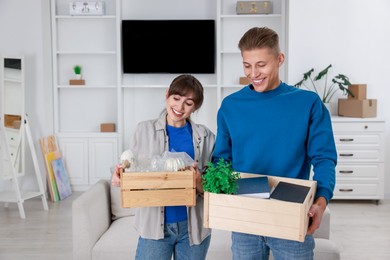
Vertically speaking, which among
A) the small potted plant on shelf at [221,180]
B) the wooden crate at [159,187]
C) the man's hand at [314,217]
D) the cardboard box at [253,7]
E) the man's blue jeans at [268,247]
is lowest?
the man's blue jeans at [268,247]

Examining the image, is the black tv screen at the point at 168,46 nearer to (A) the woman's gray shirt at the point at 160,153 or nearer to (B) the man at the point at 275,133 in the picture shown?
(A) the woman's gray shirt at the point at 160,153

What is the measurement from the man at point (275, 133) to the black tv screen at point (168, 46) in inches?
170

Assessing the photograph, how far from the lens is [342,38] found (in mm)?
5531

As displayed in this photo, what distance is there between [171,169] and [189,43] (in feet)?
14.5

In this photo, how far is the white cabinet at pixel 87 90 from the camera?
5.84 metres

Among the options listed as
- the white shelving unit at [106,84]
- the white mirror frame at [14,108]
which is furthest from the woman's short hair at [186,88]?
the white shelving unit at [106,84]

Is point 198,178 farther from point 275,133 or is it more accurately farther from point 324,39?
point 324,39

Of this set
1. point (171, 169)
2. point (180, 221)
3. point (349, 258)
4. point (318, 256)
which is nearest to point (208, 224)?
point (171, 169)

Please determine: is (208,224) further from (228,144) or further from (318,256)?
(318,256)

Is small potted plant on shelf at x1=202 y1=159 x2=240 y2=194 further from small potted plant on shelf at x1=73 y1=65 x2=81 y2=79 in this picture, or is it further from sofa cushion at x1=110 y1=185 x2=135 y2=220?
small potted plant on shelf at x1=73 y1=65 x2=81 y2=79

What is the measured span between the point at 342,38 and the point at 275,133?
14.2 feet

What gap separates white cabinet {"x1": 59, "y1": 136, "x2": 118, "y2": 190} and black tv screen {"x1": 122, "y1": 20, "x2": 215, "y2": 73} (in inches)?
37.3

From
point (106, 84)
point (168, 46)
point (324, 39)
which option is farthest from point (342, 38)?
point (106, 84)

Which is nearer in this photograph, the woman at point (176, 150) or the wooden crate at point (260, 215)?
the wooden crate at point (260, 215)
